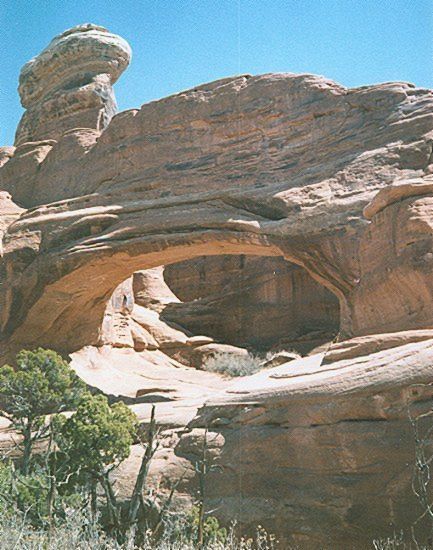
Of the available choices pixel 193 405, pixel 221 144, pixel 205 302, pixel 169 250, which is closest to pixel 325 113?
pixel 221 144

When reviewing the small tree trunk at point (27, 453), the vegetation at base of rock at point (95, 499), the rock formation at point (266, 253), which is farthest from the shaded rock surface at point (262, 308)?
the vegetation at base of rock at point (95, 499)

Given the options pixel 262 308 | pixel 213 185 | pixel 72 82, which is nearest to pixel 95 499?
pixel 213 185

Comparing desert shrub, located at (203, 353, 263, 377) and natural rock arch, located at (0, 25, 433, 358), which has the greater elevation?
natural rock arch, located at (0, 25, 433, 358)

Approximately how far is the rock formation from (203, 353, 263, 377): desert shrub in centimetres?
122

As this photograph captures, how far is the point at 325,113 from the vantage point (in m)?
16.4

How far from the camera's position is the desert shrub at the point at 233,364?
2198 cm

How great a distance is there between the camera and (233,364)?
22422mm

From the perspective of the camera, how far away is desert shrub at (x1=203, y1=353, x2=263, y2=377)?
72.1 ft

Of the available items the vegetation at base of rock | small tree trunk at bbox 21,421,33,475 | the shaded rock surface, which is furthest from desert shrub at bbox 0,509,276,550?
the shaded rock surface

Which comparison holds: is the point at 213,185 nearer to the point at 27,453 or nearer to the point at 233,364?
the point at 233,364

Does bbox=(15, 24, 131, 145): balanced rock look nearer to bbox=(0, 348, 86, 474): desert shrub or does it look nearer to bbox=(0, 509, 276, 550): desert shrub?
bbox=(0, 348, 86, 474): desert shrub

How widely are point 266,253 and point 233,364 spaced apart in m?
6.41

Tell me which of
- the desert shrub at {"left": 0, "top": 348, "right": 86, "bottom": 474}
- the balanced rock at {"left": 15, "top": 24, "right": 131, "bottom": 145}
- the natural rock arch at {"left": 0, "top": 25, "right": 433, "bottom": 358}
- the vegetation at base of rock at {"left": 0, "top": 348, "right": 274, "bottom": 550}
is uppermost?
the balanced rock at {"left": 15, "top": 24, "right": 131, "bottom": 145}

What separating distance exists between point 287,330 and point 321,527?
1746 centimetres
